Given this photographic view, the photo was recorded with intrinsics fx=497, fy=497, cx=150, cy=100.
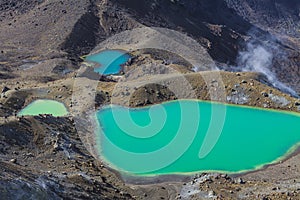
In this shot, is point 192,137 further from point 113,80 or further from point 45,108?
point 113,80

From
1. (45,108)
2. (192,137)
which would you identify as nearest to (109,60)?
(45,108)

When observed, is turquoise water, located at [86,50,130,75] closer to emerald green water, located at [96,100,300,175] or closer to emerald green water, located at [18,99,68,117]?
emerald green water, located at [18,99,68,117]

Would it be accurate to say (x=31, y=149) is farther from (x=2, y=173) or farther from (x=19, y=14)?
(x=19, y=14)

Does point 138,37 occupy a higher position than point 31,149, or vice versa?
point 138,37

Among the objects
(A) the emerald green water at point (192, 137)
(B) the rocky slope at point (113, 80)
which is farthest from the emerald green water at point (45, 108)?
(A) the emerald green water at point (192, 137)

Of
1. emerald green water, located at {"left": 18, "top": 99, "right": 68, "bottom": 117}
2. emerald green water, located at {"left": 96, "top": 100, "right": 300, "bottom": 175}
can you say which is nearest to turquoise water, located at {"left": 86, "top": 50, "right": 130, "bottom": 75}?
emerald green water, located at {"left": 18, "top": 99, "right": 68, "bottom": 117}

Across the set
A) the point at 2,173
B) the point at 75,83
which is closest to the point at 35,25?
the point at 75,83

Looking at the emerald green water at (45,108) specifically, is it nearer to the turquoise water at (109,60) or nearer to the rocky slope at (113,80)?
the rocky slope at (113,80)
